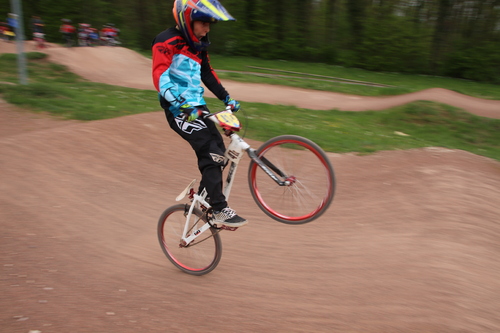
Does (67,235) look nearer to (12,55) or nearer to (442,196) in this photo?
(442,196)

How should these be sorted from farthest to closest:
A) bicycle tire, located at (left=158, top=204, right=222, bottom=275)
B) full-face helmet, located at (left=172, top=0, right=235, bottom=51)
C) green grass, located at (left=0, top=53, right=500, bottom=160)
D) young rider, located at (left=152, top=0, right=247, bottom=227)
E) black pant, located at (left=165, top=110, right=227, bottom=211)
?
green grass, located at (left=0, top=53, right=500, bottom=160) → bicycle tire, located at (left=158, top=204, right=222, bottom=275) → black pant, located at (left=165, top=110, right=227, bottom=211) → young rider, located at (left=152, top=0, right=247, bottom=227) → full-face helmet, located at (left=172, top=0, right=235, bottom=51)

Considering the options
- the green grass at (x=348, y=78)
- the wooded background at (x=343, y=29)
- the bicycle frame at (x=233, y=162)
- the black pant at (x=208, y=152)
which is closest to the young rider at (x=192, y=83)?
the black pant at (x=208, y=152)

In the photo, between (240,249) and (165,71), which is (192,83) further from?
(240,249)

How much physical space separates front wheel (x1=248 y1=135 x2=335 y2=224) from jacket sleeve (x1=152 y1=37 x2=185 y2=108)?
927 mm

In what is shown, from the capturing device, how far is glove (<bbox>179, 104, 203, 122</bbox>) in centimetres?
379

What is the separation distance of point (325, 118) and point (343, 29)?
1505 cm

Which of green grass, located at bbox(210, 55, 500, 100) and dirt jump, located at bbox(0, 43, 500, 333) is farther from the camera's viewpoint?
green grass, located at bbox(210, 55, 500, 100)

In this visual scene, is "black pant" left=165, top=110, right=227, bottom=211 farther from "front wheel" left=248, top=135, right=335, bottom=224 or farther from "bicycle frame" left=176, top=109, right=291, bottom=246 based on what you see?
"front wheel" left=248, top=135, right=335, bottom=224

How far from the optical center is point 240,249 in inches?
206

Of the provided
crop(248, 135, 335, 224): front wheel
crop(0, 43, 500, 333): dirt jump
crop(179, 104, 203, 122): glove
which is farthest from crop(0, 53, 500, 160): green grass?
crop(179, 104, 203, 122): glove

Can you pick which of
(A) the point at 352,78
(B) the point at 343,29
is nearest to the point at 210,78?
(A) the point at 352,78

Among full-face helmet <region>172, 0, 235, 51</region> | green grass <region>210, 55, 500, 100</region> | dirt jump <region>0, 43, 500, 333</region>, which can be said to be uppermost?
full-face helmet <region>172, 0, 235, 51</region>

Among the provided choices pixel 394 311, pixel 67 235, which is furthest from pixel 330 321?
pixel 67 235

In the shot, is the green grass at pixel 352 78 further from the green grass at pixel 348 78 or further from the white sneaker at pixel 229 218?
the white sneaker at pixel 229 218
